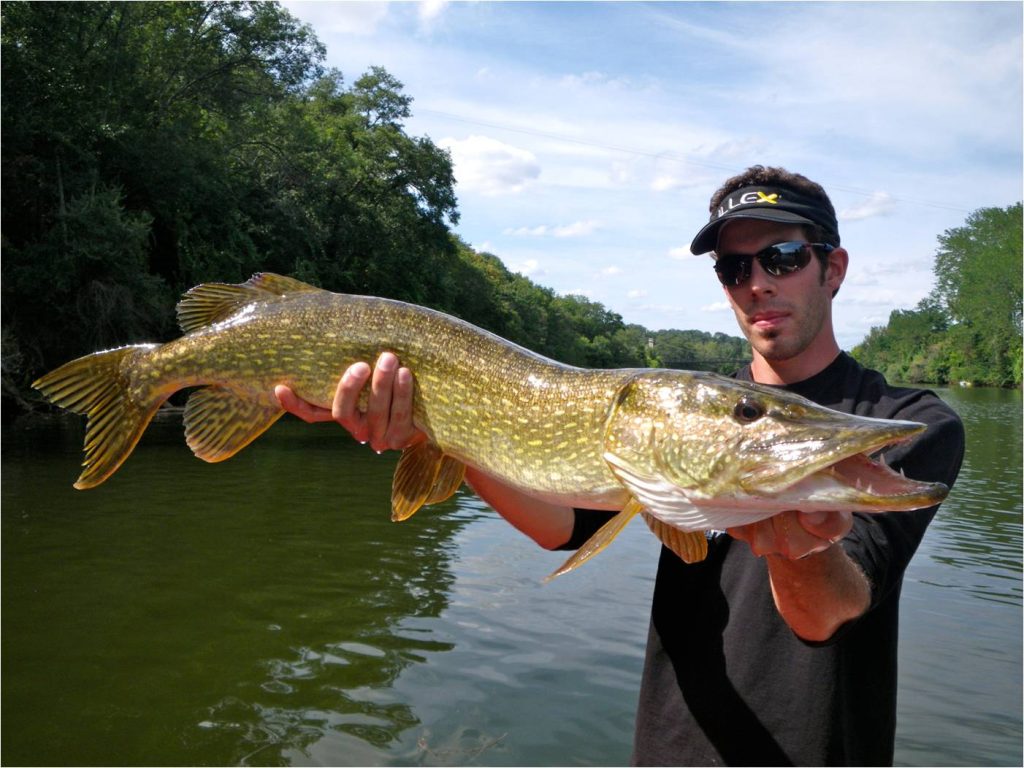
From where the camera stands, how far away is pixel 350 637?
5.70m

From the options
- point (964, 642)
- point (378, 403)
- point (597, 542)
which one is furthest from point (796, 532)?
point (964, 642)

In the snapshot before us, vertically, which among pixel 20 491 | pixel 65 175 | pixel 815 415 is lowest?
pixel 20 491

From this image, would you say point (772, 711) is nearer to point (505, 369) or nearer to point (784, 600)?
point (784, 600)

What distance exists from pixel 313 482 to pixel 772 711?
10005 millimetres

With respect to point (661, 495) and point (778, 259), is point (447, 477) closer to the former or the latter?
point (661, 495)

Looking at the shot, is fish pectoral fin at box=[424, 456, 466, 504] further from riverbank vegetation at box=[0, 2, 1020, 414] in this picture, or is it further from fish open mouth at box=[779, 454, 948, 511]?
riverbank vegetation at box=[0, 2, 1020, 414]

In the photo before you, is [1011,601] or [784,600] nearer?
[784,600]

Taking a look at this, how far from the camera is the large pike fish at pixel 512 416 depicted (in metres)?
1.60

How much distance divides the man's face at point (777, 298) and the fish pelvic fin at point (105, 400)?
1.72m

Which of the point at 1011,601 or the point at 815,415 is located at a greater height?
the point at 815,415

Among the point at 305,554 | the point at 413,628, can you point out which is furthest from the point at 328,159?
the point at 413,628

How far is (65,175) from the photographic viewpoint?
15219mm

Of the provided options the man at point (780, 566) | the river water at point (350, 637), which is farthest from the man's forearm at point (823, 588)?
the river water at point (350, 637)

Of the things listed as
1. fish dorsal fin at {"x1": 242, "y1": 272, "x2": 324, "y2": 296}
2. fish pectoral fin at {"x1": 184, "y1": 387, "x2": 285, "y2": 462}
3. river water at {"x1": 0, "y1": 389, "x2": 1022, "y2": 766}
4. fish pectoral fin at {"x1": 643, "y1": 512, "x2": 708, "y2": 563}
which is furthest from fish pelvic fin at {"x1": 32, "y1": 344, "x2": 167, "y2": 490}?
river water at {"x1": 0, "y1": 389, "x2": 1022, "y2": 766}
